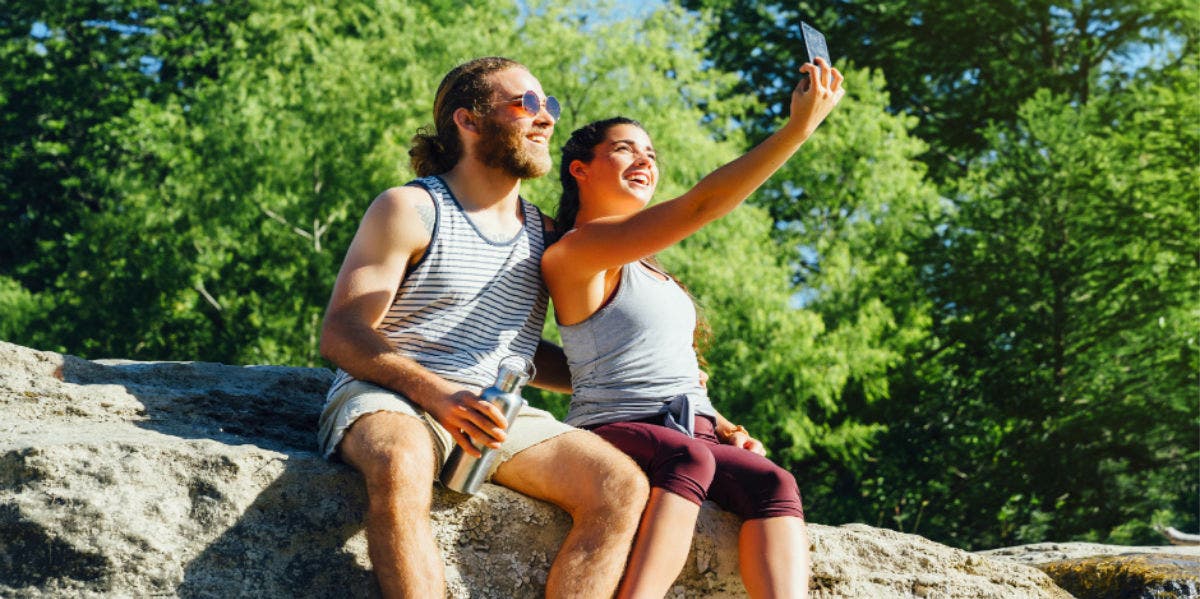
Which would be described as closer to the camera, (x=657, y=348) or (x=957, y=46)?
(x=657, y=348)

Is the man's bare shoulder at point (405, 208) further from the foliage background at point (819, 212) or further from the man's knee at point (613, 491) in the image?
the foliage background at point (819, 212)

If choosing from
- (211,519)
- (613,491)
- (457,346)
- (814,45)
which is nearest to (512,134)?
(457,346)

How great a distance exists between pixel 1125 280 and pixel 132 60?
17.0m

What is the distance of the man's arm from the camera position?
309cm

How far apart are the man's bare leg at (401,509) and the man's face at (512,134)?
970 millimetres

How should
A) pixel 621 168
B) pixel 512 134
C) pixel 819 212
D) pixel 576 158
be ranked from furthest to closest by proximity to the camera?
pixel 819 212 < pixel 576 158 < pixel 621 168 < pixel 512 134

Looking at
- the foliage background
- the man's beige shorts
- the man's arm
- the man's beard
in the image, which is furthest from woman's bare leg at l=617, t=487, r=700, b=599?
the foliage background

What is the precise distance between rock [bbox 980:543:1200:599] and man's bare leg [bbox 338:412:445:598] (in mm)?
2773

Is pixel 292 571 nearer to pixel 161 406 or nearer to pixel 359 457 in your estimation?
pixel 359 457

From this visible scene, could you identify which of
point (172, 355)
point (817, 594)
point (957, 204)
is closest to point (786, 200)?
point (957, 204)

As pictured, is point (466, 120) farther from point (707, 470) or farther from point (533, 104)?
point (707, 470)

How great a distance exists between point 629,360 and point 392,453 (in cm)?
88

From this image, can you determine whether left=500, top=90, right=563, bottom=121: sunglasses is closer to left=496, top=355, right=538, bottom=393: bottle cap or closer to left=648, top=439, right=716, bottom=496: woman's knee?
left=496, top=355, right=538, bottom=393: bottle cap

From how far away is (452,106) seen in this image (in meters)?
3.92
